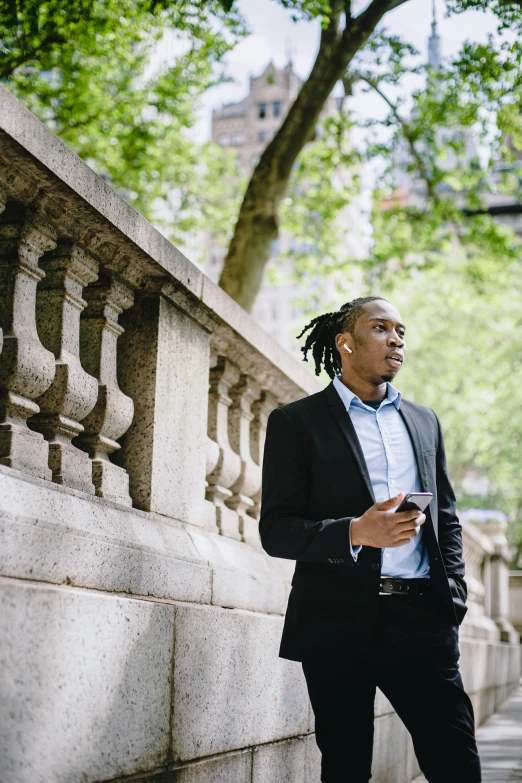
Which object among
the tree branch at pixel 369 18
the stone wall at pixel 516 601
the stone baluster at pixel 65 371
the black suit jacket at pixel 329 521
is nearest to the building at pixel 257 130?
the stone wall at pixel 516 601

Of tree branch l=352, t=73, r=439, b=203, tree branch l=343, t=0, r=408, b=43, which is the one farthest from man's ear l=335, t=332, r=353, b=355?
tree branch l=352, t=73, r=439, b=203

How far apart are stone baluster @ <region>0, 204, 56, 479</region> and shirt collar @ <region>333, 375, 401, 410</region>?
41.7 inches

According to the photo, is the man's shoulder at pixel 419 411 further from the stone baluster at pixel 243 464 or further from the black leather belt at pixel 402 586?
the stone baluster at pixel 243 464

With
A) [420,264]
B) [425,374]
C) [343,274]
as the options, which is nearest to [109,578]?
[420,264]

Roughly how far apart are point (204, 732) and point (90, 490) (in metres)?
0.94

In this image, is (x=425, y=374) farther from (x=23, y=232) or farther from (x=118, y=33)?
(x=23, y=232)

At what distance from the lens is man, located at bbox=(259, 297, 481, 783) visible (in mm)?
3039

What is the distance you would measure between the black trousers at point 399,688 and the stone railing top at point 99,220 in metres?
1.51

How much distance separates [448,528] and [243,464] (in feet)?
5.14

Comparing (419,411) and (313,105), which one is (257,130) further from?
(419,411)

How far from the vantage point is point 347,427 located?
3.33 m

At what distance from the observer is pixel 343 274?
1738cm

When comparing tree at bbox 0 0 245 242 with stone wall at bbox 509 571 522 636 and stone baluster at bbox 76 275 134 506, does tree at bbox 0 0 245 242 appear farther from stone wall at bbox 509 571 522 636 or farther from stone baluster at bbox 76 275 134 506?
stone wall at bbox 509 571 522 636

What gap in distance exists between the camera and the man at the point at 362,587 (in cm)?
304
